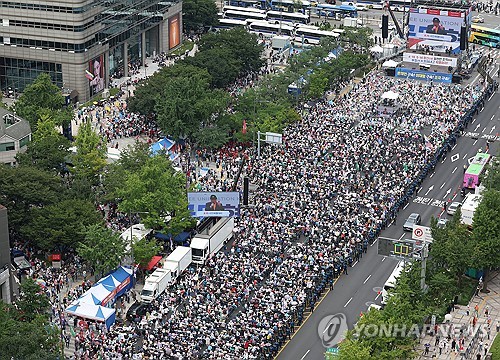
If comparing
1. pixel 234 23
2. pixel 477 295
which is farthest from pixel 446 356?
pixel 234 23

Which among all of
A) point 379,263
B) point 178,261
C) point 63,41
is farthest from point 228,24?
point 178,261

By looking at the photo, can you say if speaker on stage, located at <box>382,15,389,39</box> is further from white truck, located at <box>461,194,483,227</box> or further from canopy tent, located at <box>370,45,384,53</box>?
white truck, located at <box>461,194,483,227</box>

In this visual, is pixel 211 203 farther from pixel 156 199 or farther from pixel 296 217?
pixel 296 217

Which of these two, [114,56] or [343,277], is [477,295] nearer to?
[343,277]

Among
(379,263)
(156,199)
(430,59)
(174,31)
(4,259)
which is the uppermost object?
(174,31)

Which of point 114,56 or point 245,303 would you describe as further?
Result: point 114,56

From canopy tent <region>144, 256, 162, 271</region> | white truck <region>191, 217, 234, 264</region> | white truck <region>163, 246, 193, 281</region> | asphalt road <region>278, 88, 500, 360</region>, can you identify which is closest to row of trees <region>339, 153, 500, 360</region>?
asphalt road <region>278, 88, 500, 360</region>
